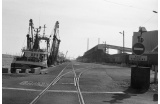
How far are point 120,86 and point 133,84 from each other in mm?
995

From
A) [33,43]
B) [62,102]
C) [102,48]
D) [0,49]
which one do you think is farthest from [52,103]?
[102,48]

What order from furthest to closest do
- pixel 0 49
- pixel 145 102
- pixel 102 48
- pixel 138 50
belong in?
1. pixel 102 48
2. pixel 138 50
3. pixel 145 102
4. pixel 0 49

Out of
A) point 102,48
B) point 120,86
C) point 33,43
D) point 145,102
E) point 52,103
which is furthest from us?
point 102,48

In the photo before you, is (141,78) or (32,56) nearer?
(141,78)

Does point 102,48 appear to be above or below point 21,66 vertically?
above

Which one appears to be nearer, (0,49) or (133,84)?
(0,49)

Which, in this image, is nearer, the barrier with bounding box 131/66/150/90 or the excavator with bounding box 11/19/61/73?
the barrier with bounding box 131/66/150/90

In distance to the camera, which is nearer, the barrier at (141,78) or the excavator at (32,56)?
the barrier at (141,78)

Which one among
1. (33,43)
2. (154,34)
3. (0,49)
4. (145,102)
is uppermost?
(154,34)

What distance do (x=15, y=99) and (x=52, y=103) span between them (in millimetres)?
1715

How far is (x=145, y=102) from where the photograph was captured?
33.7 feet

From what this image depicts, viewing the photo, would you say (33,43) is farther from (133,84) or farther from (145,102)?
(145,102)

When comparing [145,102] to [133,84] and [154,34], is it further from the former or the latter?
[154,34]

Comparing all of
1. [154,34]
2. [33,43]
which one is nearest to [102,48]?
[154,34]
